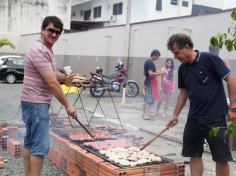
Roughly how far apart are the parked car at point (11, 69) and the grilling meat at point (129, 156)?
17.4 m

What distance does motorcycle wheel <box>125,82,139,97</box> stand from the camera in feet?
54.4

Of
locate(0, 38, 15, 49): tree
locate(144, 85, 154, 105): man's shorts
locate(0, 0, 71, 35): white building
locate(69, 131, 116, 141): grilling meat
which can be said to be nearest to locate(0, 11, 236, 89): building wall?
locate(144, 85, 154, 105): man's shorts

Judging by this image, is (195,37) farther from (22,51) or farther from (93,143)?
(22,51)

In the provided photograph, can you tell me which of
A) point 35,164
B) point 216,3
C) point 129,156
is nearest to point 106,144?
point 129,156

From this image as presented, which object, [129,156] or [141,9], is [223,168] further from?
[141,9]

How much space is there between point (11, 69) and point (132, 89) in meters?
8.26

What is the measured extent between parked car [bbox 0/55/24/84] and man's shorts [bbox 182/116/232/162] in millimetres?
18418

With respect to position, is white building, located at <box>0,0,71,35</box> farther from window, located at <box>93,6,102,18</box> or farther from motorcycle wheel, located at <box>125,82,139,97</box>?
motorcycle wheel, located at <box>125,82,139,97</box>

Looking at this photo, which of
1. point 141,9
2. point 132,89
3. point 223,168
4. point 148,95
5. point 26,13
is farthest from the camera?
point 26,13

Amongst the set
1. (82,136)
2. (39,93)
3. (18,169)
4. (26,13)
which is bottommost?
(18,169)

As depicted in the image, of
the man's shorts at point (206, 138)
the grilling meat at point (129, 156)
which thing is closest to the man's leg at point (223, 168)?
the man's shorts at point (206, 138)

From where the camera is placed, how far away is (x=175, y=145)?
24.8 ft

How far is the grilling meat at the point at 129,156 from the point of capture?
15.3ft

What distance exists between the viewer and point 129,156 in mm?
4918
